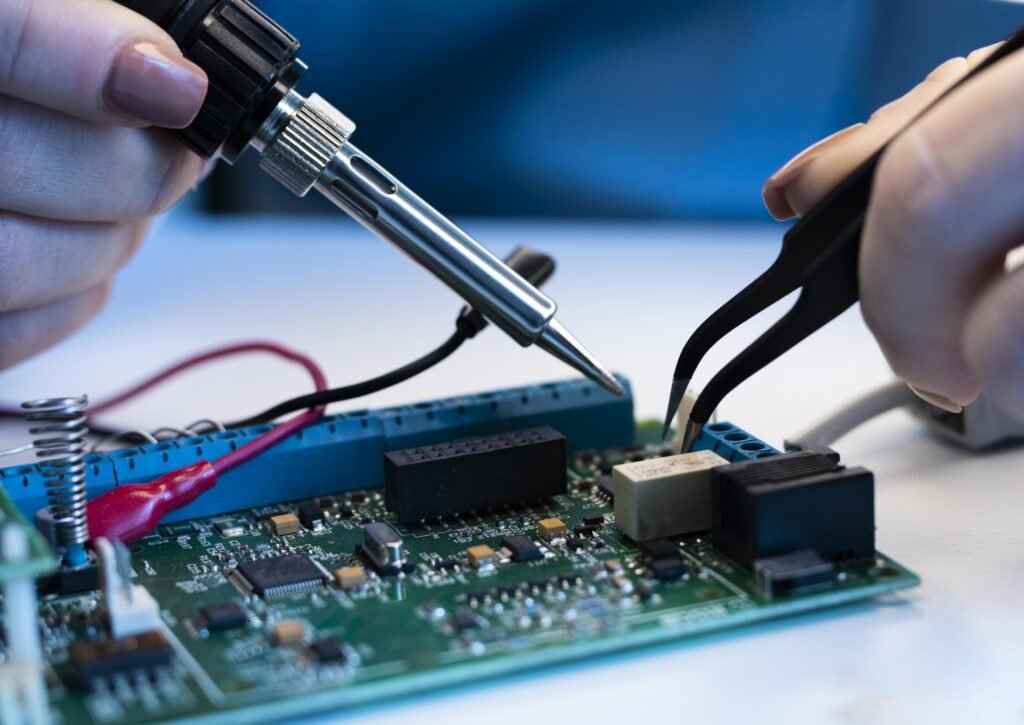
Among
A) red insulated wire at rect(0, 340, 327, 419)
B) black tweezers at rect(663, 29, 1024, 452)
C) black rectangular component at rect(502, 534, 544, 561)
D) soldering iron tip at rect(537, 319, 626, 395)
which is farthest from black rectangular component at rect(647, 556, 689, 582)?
red insulated wire at rect(0, 340, 327, 419)

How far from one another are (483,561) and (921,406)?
733mm

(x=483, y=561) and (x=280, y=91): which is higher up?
(x=280, y=91)

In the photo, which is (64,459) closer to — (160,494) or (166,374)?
(160,494)

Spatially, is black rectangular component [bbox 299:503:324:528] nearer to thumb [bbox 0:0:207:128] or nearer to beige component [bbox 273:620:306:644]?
beige component [bbox 273:620:306:644]

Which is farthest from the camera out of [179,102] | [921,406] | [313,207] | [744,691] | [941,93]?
[313,207]

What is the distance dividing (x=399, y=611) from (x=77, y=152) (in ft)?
2.49

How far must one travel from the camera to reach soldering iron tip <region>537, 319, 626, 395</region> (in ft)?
4.28

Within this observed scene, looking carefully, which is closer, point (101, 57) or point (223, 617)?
point (223, 617)

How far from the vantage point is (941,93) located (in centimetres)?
106

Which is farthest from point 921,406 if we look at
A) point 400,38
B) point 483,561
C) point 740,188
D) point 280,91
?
point 400,38

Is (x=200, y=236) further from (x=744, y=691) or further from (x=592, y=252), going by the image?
(x=744, y=691)

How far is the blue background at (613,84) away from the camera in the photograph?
286 centimetres

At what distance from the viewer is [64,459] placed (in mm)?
1082

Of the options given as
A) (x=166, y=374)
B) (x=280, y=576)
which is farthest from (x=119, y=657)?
(x=166, y=374)
